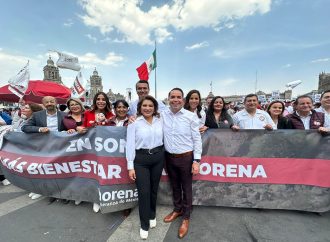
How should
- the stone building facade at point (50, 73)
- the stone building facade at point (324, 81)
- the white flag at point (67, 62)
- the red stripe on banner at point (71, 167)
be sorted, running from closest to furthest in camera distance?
the red stripe on banner at point (71, 167)
the white flag at point (67, 62)
the stone building facade at point (50, 73)
the stone building facade at point (324, 81)

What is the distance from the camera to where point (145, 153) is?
2.53m

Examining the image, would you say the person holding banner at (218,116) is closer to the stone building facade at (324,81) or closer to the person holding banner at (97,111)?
the person holding banner at (97,111)

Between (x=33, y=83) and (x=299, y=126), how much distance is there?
30.6 ft

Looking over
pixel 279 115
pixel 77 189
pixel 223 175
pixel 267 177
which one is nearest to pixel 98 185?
pixel 77 189

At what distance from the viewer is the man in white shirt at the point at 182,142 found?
8.73 ft

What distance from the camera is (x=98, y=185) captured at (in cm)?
311

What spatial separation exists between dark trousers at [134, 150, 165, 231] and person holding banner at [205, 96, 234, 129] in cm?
139

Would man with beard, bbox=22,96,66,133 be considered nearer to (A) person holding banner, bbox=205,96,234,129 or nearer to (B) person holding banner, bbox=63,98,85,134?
(B) person holding banner, bbox=63,98,85,134

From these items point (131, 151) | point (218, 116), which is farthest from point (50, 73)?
point (131, 151)

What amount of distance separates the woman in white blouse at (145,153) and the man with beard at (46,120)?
6.00 feet

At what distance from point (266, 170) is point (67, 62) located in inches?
332

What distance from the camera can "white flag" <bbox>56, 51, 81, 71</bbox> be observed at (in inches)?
321

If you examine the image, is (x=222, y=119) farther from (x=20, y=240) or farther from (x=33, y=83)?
(x=33, y=83)

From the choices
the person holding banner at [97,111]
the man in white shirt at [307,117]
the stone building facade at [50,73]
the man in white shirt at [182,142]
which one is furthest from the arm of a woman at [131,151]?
the stone building facade at [50,73]
